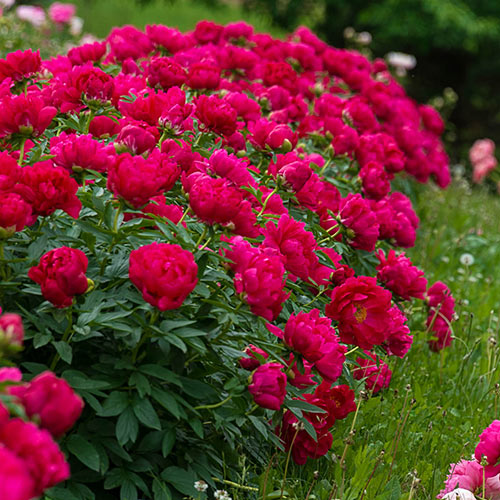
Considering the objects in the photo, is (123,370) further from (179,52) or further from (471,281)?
(471,281)

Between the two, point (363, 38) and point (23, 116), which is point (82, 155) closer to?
point (23, 116)

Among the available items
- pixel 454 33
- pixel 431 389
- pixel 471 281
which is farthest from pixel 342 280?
pixel 454 33

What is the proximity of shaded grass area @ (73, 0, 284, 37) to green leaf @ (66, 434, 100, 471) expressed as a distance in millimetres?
9193

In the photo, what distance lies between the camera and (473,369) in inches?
123

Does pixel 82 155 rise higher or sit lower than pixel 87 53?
higher

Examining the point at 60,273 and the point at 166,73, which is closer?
the point at 60,273

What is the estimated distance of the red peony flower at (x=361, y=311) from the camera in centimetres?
191

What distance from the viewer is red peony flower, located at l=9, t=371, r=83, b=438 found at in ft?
3.67

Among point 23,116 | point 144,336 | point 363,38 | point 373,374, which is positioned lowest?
point 363,38

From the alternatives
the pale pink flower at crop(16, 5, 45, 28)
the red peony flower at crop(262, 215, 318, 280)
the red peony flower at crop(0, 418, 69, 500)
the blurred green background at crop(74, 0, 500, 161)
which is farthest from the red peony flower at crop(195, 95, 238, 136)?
the blurred green background at crop(74, 0, 500, 161)

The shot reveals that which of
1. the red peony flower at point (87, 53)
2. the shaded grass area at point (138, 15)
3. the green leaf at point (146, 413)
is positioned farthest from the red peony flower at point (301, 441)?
the shaded grass area at point (138, 15)

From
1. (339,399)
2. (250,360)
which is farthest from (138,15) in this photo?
(250,360)

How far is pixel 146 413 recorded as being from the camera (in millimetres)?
1598

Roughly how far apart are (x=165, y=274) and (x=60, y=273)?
23cm
